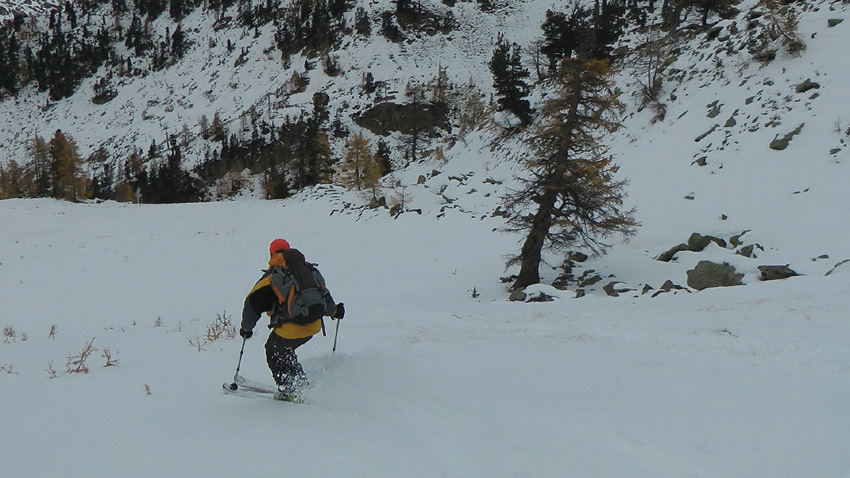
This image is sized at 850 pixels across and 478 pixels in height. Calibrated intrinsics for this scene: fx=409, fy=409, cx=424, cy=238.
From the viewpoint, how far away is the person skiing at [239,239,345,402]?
4.20m

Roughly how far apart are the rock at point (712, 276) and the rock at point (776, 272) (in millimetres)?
506

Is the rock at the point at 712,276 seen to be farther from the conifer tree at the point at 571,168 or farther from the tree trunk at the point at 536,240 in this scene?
the tree trunk at the point at 536,240

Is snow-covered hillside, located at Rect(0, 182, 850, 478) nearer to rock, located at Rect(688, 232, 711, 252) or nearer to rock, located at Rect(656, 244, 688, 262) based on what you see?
rock, located at Rect(656, 244, 688, 262)

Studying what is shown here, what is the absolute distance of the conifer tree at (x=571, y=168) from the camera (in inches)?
446

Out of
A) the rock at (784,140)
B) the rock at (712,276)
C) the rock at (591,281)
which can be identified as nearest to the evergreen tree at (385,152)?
the rock at (784,140)

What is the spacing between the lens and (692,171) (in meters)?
18.4

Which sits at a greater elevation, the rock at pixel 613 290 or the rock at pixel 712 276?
the rock at pixel 712 276

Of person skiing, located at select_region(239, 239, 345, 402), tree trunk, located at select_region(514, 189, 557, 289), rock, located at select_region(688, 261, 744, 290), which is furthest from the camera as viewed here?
tree trunk, located at select_region(514, 189, 557, 289)

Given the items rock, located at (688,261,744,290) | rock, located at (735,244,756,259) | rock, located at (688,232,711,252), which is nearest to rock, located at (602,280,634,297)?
rock, located at (688,261,744,290)

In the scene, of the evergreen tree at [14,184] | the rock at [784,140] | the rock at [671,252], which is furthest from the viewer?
the evergreen tree at [14,184]

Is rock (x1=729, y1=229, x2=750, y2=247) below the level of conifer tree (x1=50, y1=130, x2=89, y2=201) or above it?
below

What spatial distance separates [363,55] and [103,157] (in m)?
63.5

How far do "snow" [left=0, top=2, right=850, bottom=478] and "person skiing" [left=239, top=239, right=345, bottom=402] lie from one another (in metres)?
0.36

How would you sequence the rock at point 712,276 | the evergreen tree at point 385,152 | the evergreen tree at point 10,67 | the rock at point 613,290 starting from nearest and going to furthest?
the rock at point 712,276 < the rock at point 613,290 < the evergreen tree at point 385,152 < the evergreen tree at point 10,67
